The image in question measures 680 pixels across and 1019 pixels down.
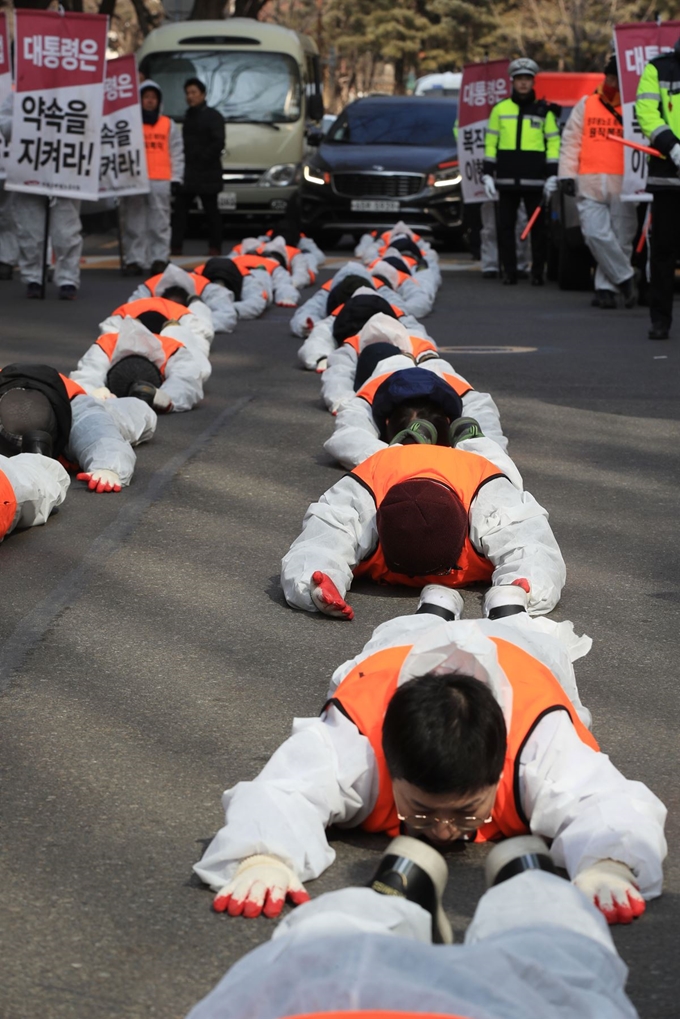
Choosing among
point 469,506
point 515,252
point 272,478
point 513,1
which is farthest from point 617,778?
point 513,1

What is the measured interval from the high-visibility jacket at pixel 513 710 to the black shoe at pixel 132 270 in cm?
1367

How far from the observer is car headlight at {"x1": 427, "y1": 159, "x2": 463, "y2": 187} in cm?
1881

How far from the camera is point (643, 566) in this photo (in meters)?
5.59

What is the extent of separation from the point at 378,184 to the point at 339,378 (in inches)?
423

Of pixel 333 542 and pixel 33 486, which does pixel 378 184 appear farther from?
pixel 333 542

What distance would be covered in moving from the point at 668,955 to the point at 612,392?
663 centimetres

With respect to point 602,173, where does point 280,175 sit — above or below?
below

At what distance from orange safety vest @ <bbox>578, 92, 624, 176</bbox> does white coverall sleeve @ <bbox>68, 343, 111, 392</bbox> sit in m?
6.08

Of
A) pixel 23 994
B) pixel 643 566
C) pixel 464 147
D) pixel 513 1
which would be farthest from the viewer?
pixel 513 1

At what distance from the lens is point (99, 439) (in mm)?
6957

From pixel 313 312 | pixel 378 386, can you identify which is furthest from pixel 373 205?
pixel 378 386

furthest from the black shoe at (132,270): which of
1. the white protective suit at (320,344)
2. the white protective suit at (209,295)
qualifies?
the white protective suit at (320,344)

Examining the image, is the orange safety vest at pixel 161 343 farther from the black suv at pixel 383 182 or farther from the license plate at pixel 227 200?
the license plate at pixel 227 200

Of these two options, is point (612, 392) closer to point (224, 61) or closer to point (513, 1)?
point (224, 61)
